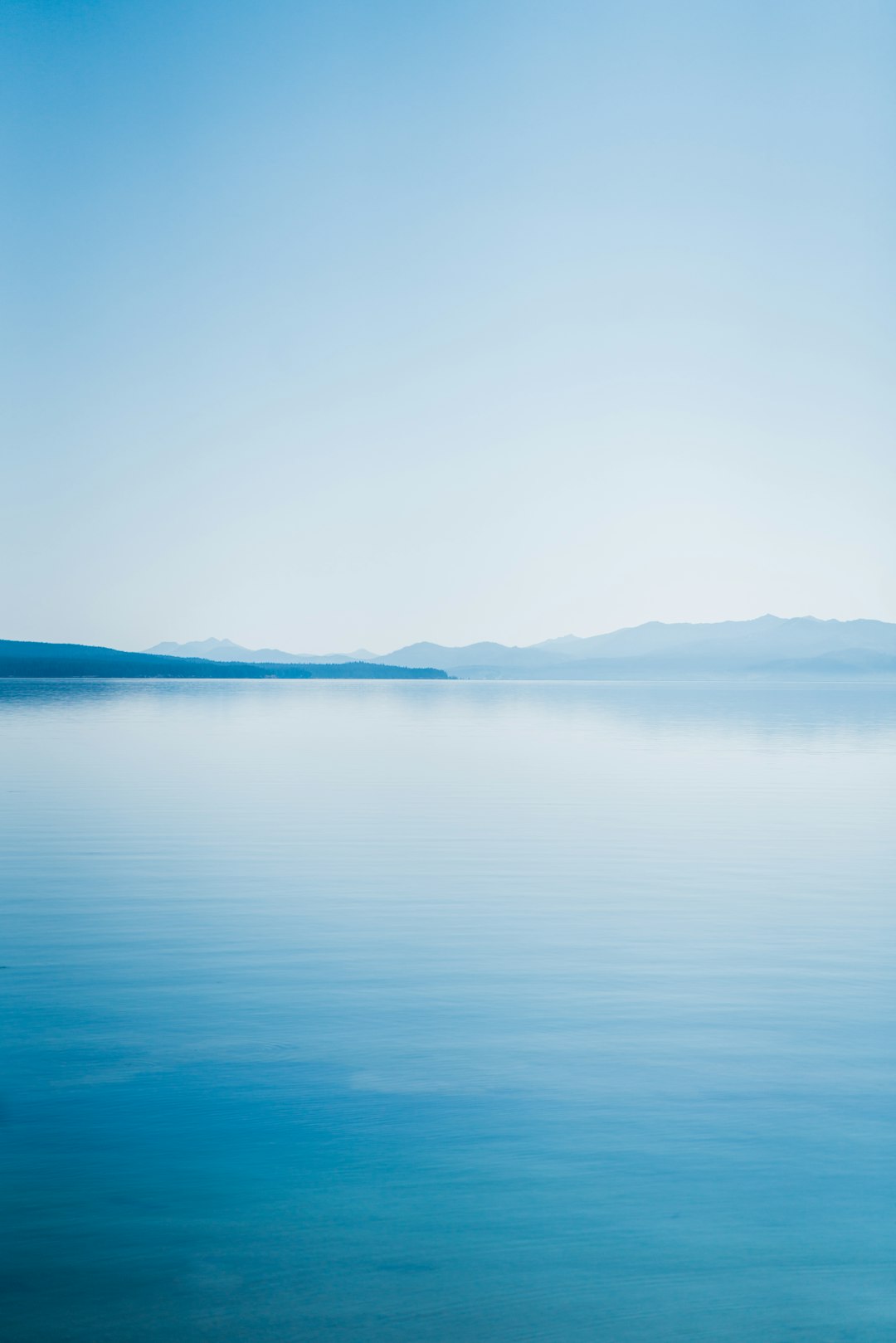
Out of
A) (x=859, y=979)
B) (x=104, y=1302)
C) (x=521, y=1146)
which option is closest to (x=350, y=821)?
(x=859, y=979)

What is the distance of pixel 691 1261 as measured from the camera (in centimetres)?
539

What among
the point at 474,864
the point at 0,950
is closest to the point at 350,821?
the point at 474,864

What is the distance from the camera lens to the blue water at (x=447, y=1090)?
5.11 m

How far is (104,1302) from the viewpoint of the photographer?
4.96 meters

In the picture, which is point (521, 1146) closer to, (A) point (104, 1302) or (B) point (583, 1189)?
(B) point (583, 1189)

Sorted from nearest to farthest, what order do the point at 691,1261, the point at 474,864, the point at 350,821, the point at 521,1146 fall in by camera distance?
the point at 691,1261 → the point at 521,1146 → the point at 474,864 → the point at 350,821

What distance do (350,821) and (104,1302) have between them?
16.5m

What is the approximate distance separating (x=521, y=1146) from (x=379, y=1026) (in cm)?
243

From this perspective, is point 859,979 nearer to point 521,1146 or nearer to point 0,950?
point 521,1146

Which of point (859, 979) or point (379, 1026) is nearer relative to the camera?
point (379, 1026)

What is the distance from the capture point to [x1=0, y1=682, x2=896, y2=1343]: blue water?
511 cm

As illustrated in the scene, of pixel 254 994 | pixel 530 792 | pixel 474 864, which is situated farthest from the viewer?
pixel 530 792

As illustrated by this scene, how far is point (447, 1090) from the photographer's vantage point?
7414 mm

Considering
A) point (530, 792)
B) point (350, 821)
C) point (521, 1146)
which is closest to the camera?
point (521, 1146)
